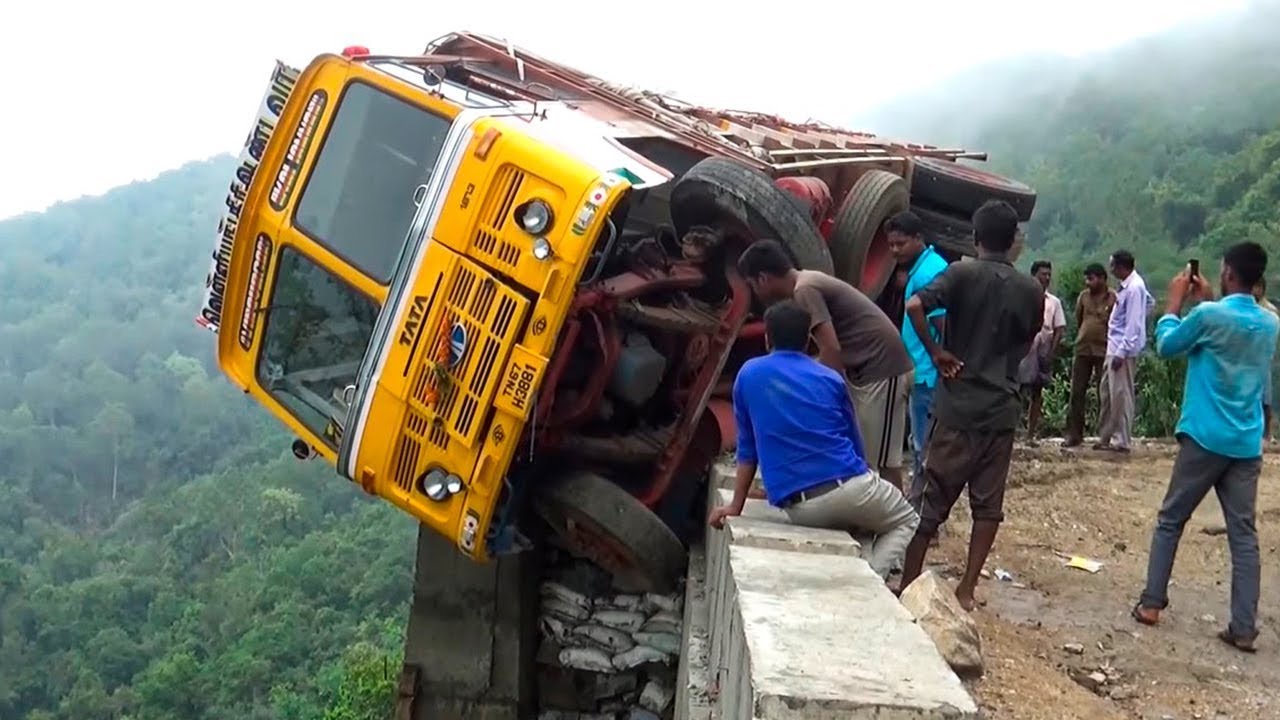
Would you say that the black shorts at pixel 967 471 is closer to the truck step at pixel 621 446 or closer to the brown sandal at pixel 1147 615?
the brown sandal at pixel 1147 615

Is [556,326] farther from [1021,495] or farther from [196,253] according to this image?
[196,253]

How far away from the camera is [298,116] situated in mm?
5285

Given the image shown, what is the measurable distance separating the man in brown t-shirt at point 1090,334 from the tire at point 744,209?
4.26 m

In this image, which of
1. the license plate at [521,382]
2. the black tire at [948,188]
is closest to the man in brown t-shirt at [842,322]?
the license plate at [521,382]

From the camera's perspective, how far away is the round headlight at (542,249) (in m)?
4.27

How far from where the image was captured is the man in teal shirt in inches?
195

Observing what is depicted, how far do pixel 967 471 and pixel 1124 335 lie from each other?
4129 mm

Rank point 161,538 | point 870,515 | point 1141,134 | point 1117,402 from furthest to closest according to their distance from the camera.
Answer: point 161,538
point 1141,134
point 1117,402
point 870,515

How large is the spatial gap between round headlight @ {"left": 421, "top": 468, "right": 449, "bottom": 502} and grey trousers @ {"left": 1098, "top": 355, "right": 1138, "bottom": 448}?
5.25 meters

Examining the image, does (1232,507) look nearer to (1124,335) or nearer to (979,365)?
(979,365)

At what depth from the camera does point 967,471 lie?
172 inches

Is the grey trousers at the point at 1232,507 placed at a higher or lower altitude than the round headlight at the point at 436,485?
higher

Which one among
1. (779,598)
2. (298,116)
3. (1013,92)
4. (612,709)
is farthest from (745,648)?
(1013,92)

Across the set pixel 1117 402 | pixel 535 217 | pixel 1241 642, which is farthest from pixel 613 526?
pixel 1117 402
